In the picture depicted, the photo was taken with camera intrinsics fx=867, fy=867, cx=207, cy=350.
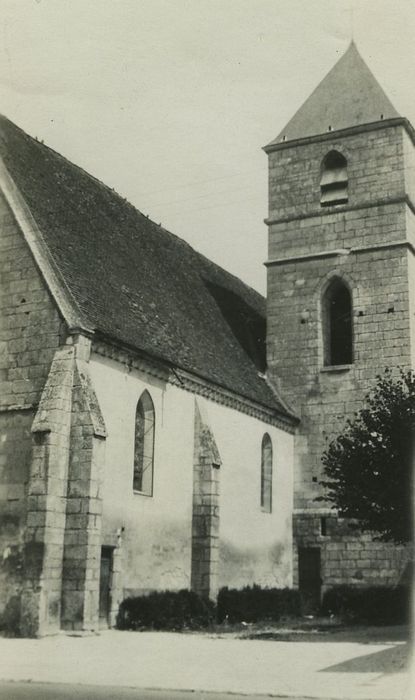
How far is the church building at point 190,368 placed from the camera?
1716cm

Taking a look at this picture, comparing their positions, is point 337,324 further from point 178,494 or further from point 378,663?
point 378,663

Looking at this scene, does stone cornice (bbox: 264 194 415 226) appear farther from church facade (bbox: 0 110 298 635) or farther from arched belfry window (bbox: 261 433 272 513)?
arched belfry window (bbox: 261 433 272 513)

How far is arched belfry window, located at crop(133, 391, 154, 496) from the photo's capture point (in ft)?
65.7

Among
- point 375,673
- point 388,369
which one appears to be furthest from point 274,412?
point 375,673

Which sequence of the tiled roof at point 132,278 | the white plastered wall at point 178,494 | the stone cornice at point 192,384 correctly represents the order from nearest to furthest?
the white plastered wall at point 178,494
the stone cornice at point 192,384
the tiled roof at point 132,278

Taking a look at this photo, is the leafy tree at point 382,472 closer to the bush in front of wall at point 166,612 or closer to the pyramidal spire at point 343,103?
the bush in front of wall at point 166,612

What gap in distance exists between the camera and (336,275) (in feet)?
93.0

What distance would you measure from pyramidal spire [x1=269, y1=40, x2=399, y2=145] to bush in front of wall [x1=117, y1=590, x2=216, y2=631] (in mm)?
16635

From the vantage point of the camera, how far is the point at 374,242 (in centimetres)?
2784

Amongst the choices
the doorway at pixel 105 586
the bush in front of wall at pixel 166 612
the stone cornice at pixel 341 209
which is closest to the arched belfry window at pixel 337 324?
the stone cornice at pixel 341 209

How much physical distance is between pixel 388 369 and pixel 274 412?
3.74m

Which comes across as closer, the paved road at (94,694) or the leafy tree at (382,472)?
the paved road at (94,694)

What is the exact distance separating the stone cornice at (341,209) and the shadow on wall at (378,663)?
55.2 ft

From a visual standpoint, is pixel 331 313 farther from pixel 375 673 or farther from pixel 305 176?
pixel 375 673
